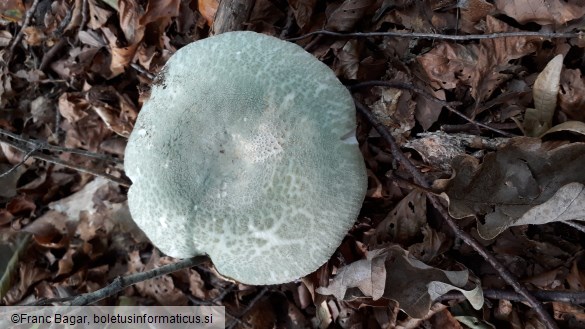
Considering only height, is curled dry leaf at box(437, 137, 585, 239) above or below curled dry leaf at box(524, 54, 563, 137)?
below

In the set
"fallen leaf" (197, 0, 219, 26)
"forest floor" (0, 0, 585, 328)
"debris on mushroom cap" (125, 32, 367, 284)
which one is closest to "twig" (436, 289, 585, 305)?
"forest floor" (0, 0, 585, 328)

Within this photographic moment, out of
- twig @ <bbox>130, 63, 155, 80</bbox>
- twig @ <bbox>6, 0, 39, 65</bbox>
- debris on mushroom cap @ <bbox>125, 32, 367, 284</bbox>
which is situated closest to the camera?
debris on mushroom cap @ <bbox>125, 32, 367, 284</bbox>

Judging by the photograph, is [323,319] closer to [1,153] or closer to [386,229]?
A: [386,229]

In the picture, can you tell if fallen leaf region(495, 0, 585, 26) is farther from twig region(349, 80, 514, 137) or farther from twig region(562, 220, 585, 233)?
twig region(562, 220, 585, 233)

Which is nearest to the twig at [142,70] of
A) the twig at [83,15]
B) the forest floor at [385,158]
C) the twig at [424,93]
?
the forest floor at [385,158]

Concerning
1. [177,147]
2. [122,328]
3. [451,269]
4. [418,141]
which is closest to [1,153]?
[122,328]

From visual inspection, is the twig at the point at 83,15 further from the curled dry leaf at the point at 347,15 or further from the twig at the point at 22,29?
the curled dry leaf at the point at 347,15

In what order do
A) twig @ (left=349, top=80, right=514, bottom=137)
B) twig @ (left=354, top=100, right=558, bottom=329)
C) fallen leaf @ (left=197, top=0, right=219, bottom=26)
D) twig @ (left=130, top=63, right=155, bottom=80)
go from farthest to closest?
twig @ (left=130, top=63, right=155, bottom=80) < fallen leaf @ (left=197, top=0, right=219, bottom=26) < twig @ (left=349, top=80, right=514, bottom=137) < twig @ (left=354, top=100, right=558, bottom=329)
